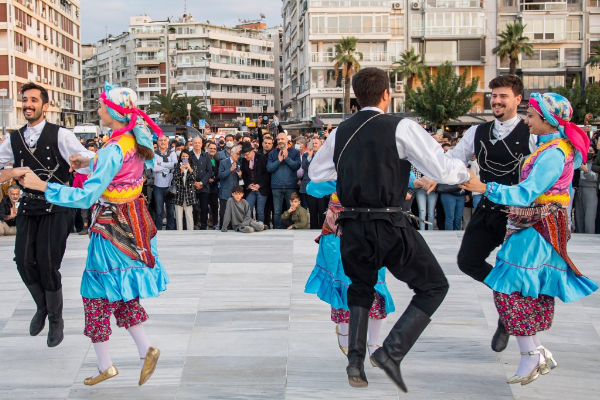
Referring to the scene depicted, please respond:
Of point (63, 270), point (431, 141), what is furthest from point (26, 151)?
point (431, 141)

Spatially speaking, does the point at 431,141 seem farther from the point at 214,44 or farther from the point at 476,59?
the point at 214,44

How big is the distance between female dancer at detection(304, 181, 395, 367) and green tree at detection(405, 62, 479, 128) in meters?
40.0

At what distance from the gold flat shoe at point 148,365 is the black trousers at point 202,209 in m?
7.83

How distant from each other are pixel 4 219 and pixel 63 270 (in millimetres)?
3418

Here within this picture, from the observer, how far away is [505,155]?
5145 millimetres

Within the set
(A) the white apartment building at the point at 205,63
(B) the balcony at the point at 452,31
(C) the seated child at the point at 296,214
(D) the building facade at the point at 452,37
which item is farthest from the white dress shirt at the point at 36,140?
(A) the white apartment building at the point at 205,63

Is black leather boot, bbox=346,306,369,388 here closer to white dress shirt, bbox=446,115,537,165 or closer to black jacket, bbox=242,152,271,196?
white dress shirt, bbox=446,115,537,165

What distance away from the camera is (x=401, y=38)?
54.8 metres

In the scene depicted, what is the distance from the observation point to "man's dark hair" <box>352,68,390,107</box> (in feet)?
13.3

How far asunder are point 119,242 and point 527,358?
269 cm

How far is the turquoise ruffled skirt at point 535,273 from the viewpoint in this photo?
443 centimetres

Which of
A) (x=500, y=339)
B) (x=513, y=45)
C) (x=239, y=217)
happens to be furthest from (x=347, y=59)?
(x=500, y=339)

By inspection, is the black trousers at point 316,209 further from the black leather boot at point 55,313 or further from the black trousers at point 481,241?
the black leather boot at point 55,313

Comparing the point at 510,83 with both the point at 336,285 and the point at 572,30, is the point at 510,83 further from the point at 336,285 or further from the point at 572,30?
the point at 572,30
